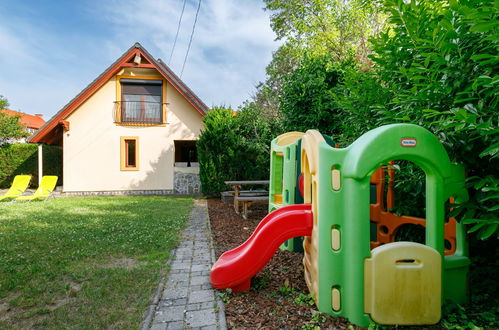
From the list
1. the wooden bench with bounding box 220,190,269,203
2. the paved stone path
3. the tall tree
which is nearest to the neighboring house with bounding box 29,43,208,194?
the wooden bench with bounding box 220,190,269,203

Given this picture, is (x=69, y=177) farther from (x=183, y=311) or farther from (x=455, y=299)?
(x=455, y=299)

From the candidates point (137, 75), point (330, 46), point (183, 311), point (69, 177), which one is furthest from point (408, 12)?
point (330, 46)

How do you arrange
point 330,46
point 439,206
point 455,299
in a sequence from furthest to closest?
point 330,46 → point 455,299 → point 439,206

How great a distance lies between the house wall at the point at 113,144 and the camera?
1394 centimetres

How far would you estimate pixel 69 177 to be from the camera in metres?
13.9

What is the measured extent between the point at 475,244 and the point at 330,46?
18269 millimetres

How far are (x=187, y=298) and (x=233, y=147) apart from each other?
9266mm

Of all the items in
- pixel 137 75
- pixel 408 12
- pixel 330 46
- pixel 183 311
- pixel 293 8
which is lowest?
pixel 183 311

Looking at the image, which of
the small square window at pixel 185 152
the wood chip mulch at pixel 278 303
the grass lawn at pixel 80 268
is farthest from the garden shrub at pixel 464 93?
the small square window at pixel 185 152

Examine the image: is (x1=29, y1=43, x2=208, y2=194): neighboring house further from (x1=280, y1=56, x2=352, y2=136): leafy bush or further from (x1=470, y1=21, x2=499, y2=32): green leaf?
(x1=470, y1=21, x2=499, y2=32): green leaf

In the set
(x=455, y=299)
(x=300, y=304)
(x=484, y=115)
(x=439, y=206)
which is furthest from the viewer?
(x=300, y=304)

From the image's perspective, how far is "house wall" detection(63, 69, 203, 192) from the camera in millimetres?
13938

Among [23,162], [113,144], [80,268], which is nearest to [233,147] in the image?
[113,144]

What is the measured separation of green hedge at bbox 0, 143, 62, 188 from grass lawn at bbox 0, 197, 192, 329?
12.7 metres
